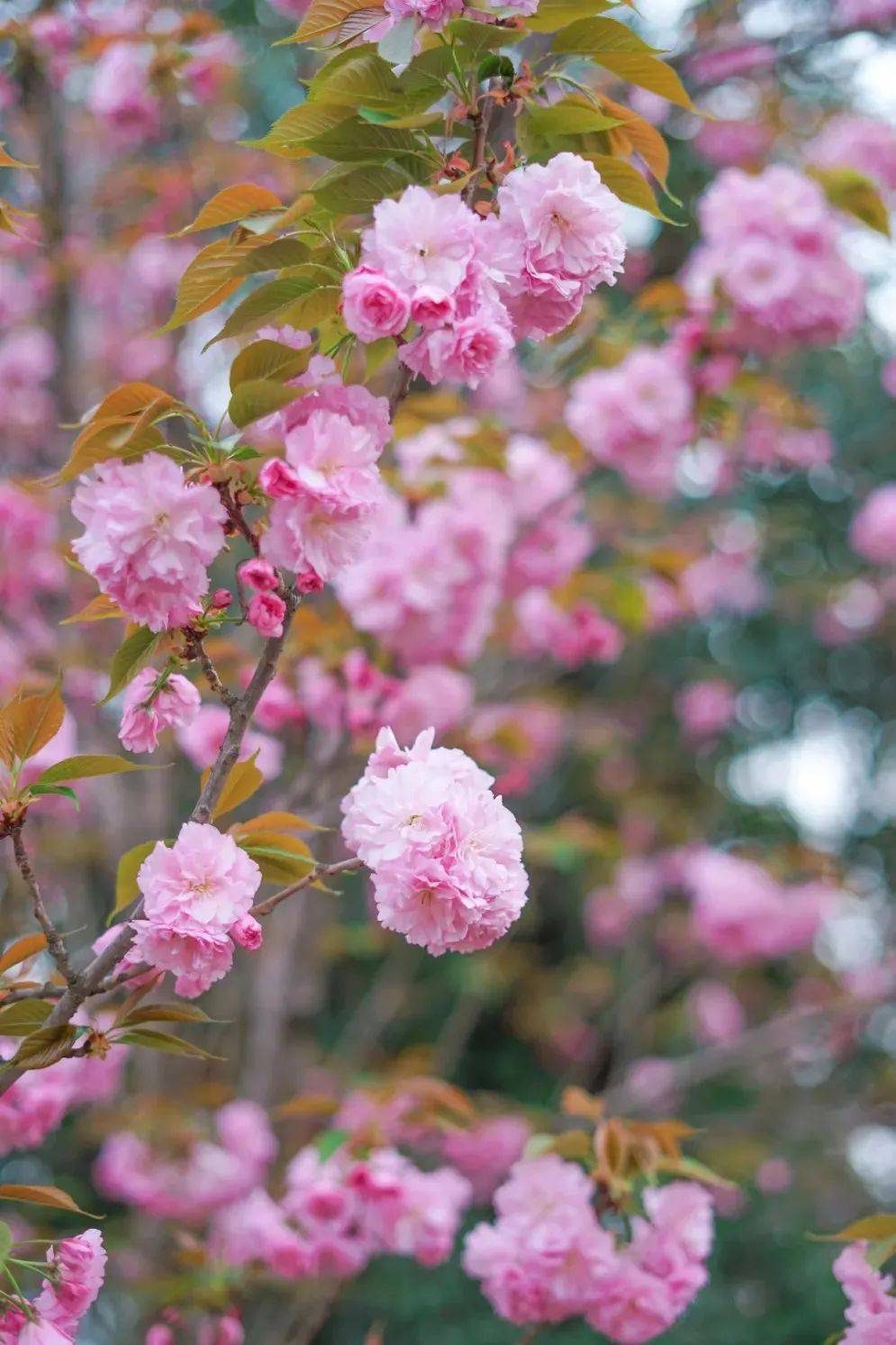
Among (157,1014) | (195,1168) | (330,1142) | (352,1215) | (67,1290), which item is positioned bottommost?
(195,1168)

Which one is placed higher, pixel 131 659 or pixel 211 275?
pixel 211 275

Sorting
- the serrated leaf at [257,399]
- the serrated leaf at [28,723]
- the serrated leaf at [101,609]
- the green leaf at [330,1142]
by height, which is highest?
the serrated leaf at [257,399]

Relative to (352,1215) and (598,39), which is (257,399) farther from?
(352,1215)

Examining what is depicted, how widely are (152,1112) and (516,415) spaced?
206cm

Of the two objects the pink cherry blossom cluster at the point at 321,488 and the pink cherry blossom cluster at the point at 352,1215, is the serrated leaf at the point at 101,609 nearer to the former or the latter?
the pink cherry blossom cluster at the point at 321,488

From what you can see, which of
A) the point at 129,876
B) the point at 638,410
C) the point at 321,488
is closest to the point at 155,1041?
the point at 129,876

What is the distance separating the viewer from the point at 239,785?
3.34 ft

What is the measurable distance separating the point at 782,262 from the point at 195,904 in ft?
5.40

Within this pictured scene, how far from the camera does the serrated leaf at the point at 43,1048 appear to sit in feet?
3.08

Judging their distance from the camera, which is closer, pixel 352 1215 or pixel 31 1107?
pixel 31 1107

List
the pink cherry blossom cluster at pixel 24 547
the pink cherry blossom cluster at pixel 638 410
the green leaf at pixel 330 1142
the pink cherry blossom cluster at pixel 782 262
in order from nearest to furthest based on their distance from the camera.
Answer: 1. the green leaf at pixel 330 1142
2. the pink cherry blossom cluster at pixel 782 262
3. the pink cherry blossom cluster at pixel 638 410
4. the pink cherry blossom cluster at pixel 24 547

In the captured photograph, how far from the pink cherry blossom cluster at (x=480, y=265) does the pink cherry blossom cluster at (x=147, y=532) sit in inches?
6.9

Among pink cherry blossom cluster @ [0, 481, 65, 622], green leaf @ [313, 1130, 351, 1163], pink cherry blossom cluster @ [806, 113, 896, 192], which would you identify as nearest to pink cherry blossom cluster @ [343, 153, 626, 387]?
green leaf @ [313, 1130, 351, 1163]

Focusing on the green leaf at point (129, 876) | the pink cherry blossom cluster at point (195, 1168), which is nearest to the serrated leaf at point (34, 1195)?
the green leaf at point (129, 876)
